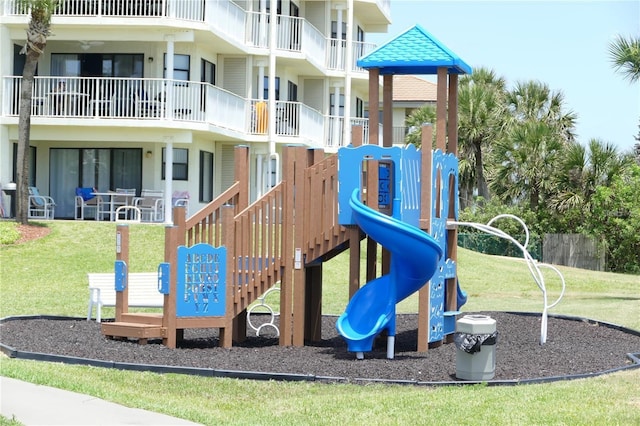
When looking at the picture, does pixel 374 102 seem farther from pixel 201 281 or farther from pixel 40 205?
pixel 40 205

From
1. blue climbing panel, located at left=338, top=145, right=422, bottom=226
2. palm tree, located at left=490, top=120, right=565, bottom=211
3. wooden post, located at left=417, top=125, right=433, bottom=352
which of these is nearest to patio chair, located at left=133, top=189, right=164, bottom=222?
palm tree, located at left=490, top=120, right=565, bottom=211

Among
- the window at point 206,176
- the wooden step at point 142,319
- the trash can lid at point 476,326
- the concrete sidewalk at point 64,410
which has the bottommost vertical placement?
the concrete sidewalk at point 64,410

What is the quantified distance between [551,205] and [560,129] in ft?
18.9

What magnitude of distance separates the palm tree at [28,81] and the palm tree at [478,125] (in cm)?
2007

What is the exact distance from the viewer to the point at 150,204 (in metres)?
33.8

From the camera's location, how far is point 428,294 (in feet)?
49.5

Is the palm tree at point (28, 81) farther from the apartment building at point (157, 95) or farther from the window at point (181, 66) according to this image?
the window at point (181, 66)

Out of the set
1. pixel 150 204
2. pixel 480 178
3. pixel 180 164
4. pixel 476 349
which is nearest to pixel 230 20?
pixel 180 164

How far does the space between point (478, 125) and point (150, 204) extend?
55.1ft

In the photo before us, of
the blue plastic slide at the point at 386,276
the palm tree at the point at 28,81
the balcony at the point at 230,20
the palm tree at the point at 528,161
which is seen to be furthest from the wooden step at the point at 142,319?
the palm tree at the point at 528,161

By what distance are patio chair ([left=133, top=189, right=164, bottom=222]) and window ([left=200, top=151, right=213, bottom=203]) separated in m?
3.42

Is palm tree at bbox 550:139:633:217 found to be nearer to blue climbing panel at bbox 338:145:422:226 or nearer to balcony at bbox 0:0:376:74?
balcony at bbox 0:0:376:74

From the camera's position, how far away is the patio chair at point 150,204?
3334cm

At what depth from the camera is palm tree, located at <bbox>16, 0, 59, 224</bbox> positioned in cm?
2986
